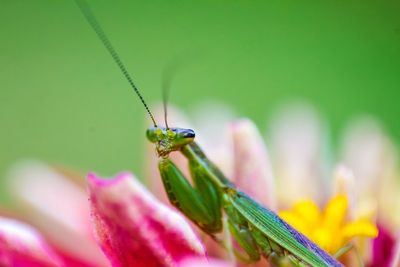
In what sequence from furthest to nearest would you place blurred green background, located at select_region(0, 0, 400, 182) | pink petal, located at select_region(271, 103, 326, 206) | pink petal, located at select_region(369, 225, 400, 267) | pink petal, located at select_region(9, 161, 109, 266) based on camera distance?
blurred green background, located at select_region(0, 0, 400, 182) → pink petal, located at select_region(271, 103, 326, 206) → pink petal, located at select_region(369, 225, 400, 267) → pink petal, located at select_region(9, 161, 109, 266)

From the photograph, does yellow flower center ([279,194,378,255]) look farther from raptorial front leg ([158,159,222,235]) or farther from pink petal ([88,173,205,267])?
pink petal ([88,173,205,267])

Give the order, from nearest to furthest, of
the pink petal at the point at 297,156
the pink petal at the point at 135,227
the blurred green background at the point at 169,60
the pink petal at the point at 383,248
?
the pink petal at the point at 135,227 < the pink petal at the point at 383,248 < the pink petal at the point at 297,156 < the blurred green background at the point at 169,60

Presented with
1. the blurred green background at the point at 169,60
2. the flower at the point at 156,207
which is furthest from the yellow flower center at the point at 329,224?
the blurred green background at the point at 169,60

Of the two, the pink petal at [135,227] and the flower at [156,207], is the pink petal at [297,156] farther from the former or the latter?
the pink petal at [135,227]

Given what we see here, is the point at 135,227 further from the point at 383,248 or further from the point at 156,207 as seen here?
the point at 383,248

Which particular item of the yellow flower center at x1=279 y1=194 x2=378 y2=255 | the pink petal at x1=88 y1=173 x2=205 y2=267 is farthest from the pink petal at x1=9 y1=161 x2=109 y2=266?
the yellow flower center at x1=279 y1=194 x2=378 y2=255

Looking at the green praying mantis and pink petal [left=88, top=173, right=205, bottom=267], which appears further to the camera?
the green praying mantis

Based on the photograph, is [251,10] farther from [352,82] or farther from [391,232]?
[391,232]

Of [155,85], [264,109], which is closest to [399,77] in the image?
[264,109]
